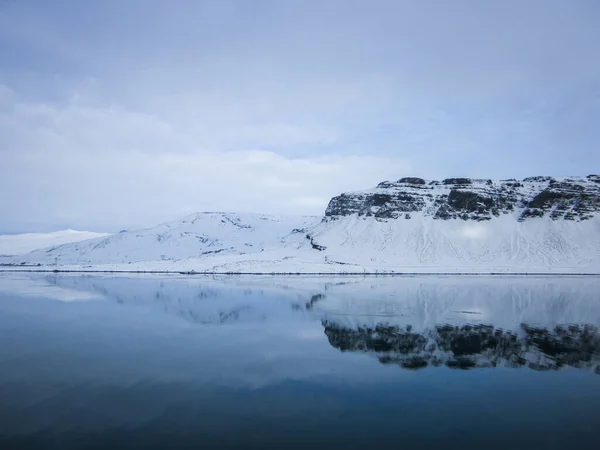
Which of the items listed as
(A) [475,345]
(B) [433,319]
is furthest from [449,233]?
(A) [475,345]

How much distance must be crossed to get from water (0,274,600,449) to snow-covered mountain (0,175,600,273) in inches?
2530

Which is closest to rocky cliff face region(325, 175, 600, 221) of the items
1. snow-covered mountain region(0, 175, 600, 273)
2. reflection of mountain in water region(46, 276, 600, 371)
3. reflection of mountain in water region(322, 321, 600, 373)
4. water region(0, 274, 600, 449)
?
snow-covered mountain region(0, 175, 600, 273)

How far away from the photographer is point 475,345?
20188mm

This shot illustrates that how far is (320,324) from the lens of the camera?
2616cm

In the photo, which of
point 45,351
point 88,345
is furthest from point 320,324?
point 45,351

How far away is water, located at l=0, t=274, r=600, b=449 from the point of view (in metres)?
10.3

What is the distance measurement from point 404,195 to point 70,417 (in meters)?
132

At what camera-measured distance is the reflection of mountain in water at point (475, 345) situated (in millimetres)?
Answer: 17281

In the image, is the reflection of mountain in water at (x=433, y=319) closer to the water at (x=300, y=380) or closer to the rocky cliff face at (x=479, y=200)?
the water at (x=300, y=380)

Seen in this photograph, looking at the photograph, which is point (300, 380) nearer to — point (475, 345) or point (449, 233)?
point (475, 345)

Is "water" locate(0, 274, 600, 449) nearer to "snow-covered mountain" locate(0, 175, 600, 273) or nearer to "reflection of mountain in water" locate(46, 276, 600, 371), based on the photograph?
"reflection of mountain in water" locate(46, 276, 600, 371)

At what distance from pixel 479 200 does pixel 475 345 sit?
119699mm

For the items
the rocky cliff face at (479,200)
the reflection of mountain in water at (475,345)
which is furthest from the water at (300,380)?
the rocky cliff face at (479,200)

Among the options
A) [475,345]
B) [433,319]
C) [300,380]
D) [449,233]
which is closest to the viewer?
[300,380]
